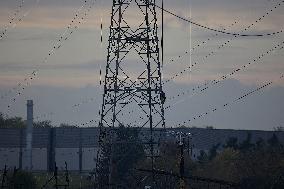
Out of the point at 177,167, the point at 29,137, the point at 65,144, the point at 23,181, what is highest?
the point at 29,137

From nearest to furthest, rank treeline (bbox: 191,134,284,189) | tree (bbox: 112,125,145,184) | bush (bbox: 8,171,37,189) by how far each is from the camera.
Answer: bush (bbox: 8,171,37,189) → treeline (bbox: 191,134,284,189) → tree (bbox: 112,125,145,184)

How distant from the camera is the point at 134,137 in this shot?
190ft

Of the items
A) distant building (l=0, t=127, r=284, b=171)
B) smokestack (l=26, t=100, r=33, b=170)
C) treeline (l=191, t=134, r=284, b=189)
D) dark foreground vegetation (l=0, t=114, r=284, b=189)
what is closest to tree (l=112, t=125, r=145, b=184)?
dark foreground vegetation (l=0, t=114, r=284, b=189)

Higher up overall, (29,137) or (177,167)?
(29,137)

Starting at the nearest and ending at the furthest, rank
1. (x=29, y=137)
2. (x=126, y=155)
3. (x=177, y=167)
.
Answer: (x=177, y=167)
(x=126, y=155)
(x=29, y=137)

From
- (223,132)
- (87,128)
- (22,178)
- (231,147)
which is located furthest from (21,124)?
(22,178)

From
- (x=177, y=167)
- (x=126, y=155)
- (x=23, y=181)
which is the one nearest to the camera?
(x=23, y=181)

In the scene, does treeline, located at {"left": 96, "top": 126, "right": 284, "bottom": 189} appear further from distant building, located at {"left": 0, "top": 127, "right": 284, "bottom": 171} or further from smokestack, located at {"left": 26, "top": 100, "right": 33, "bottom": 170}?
smokestack, located at {"left": 26, "top": 100, "right": 33, "bottom": 170}

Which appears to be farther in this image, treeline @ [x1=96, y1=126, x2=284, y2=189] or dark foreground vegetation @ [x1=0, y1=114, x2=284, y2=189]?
treeline @ [x1=96, y1=126, x2=284, y2=189]

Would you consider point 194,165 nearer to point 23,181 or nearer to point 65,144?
point 23,181

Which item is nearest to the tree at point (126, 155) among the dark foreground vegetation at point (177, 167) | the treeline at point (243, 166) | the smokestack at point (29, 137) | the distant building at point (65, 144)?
the dark foreground vegetation at point (177, 167)

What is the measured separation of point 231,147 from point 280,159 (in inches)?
544

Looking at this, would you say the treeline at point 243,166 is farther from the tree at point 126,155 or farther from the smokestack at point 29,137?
the smokestack at point 29,137

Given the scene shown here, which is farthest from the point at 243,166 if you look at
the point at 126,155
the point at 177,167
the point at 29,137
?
the point at 29,137
